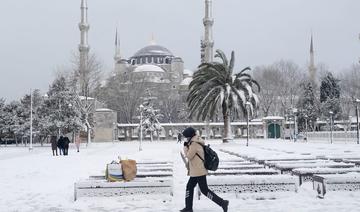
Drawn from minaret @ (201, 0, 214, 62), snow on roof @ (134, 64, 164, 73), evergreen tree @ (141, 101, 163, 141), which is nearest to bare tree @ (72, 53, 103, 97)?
evergreen tree @ (141, 101, 163, 141)

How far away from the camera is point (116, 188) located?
8.74 m

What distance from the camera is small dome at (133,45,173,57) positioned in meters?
114

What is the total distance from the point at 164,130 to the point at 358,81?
2697cm

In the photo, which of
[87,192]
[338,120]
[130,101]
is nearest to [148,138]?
[130,101]

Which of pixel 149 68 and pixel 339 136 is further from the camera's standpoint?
pixel 149 68

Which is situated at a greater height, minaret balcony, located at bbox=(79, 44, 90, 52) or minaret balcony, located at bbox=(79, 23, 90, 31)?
minaret balcony, located at bbox=(79, 23, 90, 31)

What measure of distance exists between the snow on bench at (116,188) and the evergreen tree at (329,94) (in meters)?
56.9

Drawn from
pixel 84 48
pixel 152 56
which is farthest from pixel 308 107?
pixel 152 56

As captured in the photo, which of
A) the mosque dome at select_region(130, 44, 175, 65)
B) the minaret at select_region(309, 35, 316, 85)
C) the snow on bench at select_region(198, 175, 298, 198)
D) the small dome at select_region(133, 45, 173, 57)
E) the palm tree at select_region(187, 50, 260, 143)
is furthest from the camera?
the small dome at select_region(133, 45, 173, 57)

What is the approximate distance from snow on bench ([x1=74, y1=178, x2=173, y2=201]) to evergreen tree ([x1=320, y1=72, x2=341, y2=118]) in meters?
56.9

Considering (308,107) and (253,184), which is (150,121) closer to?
(308,107)

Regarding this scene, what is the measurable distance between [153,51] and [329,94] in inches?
2298

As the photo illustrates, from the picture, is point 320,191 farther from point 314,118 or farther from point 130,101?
point 130,101

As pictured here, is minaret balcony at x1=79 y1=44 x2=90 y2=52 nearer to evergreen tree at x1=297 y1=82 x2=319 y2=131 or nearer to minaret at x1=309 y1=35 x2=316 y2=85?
evergreen tree at x1=297 y1=82 x2=319 y2=131
